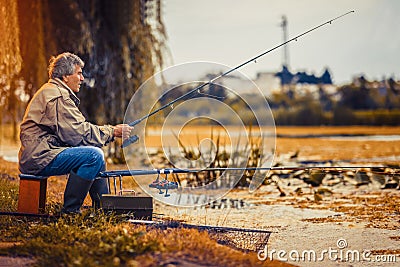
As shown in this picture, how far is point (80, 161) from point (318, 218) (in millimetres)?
2928

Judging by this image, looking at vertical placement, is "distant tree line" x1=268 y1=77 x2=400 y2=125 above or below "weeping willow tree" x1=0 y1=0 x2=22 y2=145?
above

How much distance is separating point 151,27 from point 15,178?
4461mm

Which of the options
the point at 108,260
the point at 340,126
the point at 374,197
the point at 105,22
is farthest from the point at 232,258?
the point at 340,126

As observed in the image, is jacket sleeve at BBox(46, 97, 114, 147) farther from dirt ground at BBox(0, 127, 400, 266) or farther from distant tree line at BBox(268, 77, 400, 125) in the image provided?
distant tree line at BBox(268, 77, 400, 125)

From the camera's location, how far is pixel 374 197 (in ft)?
29.0

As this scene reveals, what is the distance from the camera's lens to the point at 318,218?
7293 mm

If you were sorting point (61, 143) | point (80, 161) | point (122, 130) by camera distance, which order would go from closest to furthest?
1. point (80, 161)
2. point (61, 143)
3. point (122, 130)

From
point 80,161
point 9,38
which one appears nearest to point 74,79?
point 80,161

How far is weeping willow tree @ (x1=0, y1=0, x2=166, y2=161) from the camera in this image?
10.7 meters

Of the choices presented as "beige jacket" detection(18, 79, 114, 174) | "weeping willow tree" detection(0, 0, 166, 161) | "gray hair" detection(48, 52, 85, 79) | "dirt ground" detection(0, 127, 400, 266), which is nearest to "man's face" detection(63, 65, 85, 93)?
"gray hair" detection(48, 52, 85, 79)

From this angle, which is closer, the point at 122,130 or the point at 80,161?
the point at 80,161

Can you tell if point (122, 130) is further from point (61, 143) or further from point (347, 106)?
point (347, 106)

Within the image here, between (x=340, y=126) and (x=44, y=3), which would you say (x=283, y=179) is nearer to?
(x=44, y=3)

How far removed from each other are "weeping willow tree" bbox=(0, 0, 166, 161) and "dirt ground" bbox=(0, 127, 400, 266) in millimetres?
1809
